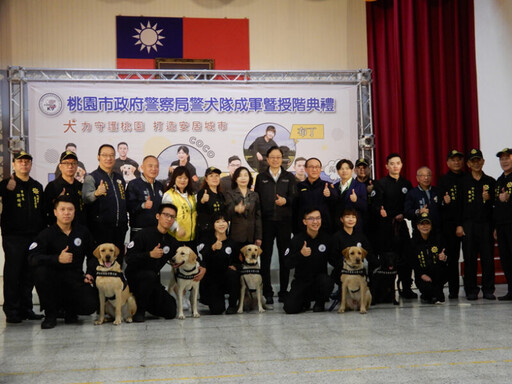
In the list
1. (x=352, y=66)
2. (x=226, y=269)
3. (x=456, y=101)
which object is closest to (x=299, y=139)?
(x=352, y=66)

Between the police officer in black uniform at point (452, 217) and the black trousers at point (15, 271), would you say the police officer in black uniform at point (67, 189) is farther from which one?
the police officer in black uniform at point (452, 217)

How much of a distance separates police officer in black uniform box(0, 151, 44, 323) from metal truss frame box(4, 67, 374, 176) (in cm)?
326

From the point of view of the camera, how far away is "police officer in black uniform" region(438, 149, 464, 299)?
6.77 meters

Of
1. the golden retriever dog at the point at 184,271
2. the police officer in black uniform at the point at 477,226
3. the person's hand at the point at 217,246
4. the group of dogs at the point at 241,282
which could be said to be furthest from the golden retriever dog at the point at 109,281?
the police officer in black uniform at the point at 477,226

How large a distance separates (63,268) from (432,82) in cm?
747

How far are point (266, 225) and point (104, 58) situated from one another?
5492 mm

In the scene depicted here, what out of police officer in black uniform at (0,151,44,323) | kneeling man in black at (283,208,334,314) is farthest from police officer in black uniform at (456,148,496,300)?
police officer in black uniform at (0,151,44,323)

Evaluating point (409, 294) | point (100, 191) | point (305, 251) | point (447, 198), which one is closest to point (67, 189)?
point (100, 191)

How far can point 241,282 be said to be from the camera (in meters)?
6.01

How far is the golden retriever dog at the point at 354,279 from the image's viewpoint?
582cm

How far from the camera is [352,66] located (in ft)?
36.3

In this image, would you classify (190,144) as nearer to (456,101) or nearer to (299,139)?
(299,139)

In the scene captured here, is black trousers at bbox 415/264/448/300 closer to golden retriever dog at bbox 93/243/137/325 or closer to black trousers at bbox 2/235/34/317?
golden retriever dog at bbox 93/243/137/325

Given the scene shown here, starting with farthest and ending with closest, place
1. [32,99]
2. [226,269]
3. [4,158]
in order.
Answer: [4,158] → [32,99] → [226,269]
